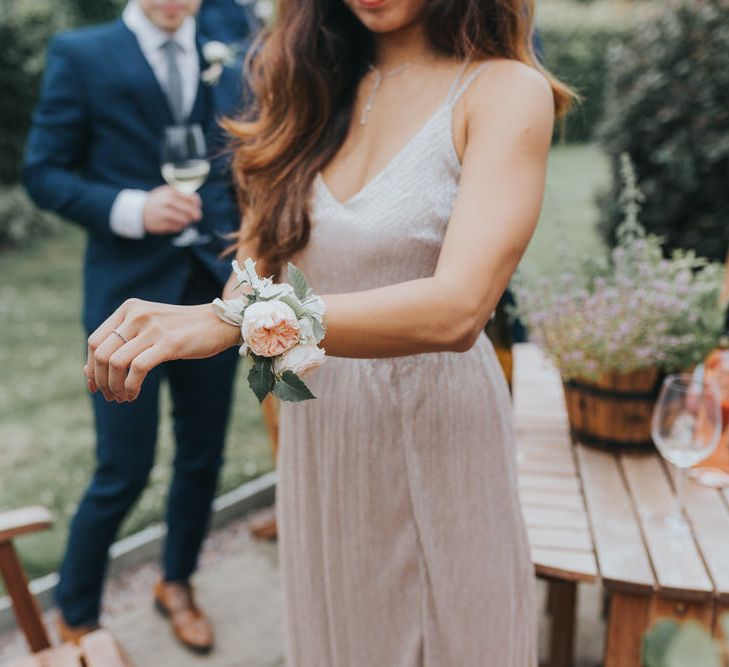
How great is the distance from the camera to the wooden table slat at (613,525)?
1.65m

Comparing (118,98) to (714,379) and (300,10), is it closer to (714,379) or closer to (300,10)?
(300,10)

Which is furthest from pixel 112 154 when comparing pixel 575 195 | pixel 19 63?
pixel 575 195

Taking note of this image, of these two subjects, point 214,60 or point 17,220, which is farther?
point 17,220

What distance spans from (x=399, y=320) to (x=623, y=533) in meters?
0.92

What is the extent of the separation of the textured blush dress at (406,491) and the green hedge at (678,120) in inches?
155

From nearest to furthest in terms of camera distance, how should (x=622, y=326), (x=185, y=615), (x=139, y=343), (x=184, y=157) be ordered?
(x=139, y=343) < (x=622, y=326) < (x=184, y=157) < (x=185, y=615)

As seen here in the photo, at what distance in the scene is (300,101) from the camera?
1.70 metres

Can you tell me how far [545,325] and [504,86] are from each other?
2.59 ft

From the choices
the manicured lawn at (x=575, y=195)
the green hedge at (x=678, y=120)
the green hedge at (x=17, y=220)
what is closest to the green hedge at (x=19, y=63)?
the green hedge at (x=17, y=220)

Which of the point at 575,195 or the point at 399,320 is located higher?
the point at 399,320

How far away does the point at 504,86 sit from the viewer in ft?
4.54

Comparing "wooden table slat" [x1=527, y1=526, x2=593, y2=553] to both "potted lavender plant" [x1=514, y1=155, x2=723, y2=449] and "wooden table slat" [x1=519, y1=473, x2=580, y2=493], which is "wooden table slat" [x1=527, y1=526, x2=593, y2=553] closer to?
"wooden table slat" [x1=519, y1=473, x2=580, y2=493]

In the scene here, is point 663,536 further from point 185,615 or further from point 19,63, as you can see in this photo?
point 19,63

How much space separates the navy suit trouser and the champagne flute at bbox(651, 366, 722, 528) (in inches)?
55.3
